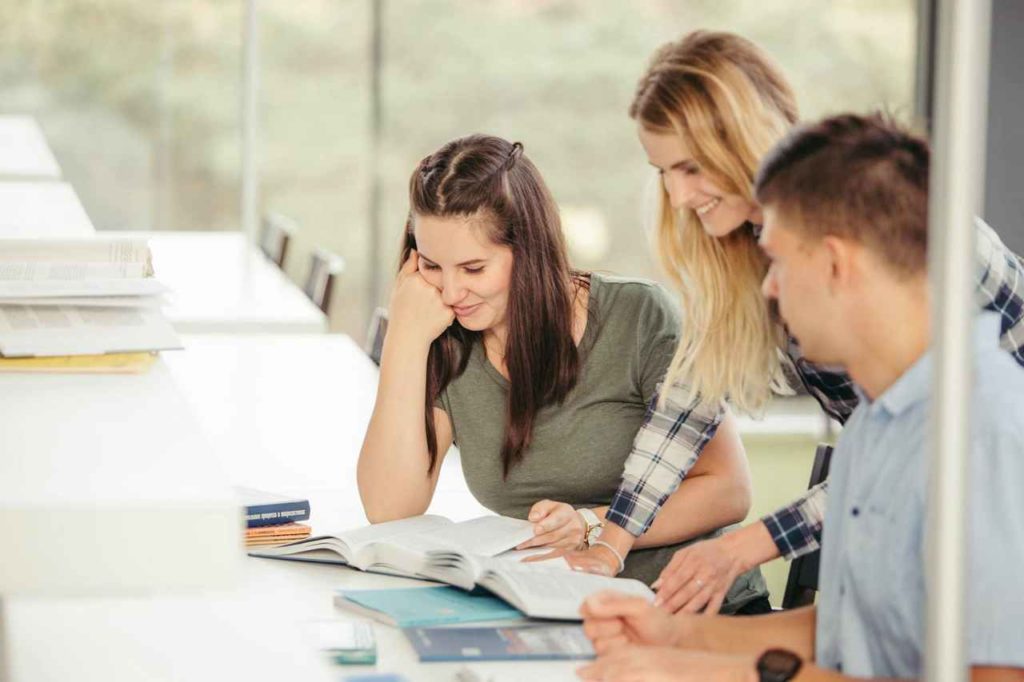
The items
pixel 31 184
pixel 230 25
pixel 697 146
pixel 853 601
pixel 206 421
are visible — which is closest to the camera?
pixel 853 601

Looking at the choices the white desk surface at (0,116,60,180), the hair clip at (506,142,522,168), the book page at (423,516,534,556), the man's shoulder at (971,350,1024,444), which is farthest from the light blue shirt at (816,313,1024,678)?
the white desk surface at (0,116,60,180)

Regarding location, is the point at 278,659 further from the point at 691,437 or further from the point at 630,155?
the point at 630,155

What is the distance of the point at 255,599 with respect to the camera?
143 centimetres

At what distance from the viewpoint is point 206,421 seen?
2.69 metres

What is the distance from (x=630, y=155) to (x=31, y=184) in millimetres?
3218

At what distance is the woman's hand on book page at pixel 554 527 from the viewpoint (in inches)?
76.5

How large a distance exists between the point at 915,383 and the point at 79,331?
0.91 meters

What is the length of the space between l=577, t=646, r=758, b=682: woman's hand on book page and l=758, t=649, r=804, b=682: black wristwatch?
2 cm

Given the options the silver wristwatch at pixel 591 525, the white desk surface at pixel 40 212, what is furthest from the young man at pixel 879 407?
the white desk surface at pixel 40 212

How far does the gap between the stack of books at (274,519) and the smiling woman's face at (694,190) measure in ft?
2.10

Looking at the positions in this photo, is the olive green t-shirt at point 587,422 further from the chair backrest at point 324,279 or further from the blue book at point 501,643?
the chair backrest at point 324,279

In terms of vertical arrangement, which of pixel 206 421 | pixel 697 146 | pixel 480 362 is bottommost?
pixel 206 421

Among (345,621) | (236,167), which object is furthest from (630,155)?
(345,621)

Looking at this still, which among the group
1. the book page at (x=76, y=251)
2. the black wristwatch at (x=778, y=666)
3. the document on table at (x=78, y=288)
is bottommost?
the black wristwatch at (x=778, y=666)
